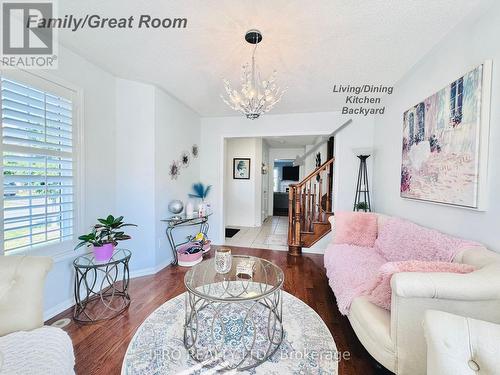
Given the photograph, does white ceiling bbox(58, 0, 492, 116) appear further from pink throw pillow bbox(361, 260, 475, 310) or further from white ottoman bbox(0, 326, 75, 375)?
white ottoman bbox(0, 326, 75, 375)

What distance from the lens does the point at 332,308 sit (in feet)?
6.78

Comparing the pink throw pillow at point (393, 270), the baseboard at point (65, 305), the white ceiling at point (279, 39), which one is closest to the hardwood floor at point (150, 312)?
the baseboard at point (65, 305)

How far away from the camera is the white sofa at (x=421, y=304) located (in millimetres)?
987

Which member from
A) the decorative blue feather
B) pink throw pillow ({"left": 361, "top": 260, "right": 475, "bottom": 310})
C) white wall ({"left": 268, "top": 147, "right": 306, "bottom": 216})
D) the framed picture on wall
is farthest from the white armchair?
white wall ({"left": 268, "top": 147, "right": 306, "bottom": 216})

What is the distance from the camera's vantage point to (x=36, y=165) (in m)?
1.84

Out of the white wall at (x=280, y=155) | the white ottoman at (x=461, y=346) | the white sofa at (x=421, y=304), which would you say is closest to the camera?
the white ottoman at (x=461, y=346)

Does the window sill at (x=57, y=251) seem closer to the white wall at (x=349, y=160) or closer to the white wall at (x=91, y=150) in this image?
the white wall at (x=91, y=150)

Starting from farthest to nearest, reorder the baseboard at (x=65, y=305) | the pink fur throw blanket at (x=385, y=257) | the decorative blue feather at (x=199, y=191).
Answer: the decorative blue feather at (x=199, y=191)
the baseboard at (x=65, y=305)
the pink fur throw blanket at (x=385, y=257)

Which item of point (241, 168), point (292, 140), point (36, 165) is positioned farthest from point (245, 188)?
point (36, 165)

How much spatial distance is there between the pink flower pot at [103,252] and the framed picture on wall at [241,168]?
408 centimetres

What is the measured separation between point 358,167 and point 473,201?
2.15m

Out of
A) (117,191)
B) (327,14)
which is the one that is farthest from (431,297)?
(117,191)

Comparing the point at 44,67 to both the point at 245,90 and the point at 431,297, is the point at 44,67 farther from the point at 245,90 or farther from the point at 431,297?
the point at 431,297

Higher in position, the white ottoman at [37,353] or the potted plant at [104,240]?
the potted plant at [104,240]
